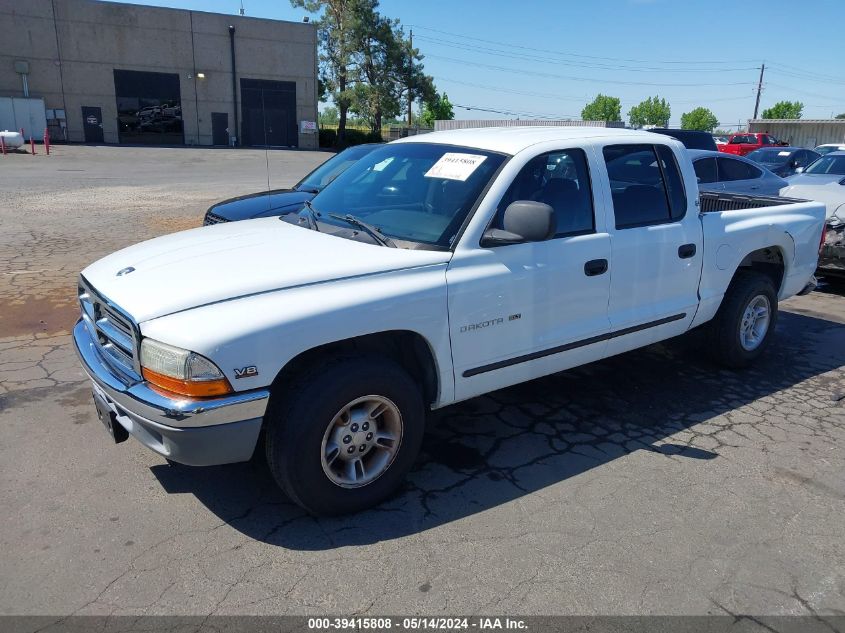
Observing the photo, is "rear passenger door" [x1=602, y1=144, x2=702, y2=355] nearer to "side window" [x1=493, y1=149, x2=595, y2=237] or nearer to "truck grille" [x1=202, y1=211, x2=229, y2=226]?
"side window" [x1=493, y1=149, x2=595, y2=237]

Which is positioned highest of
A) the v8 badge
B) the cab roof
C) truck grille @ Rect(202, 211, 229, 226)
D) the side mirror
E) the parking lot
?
the cab roof

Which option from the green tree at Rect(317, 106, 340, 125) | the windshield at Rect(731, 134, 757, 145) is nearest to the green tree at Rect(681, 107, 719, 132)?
the green tree at Rect(317, 106, 340, 125)

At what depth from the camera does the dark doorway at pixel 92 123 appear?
1667 inches

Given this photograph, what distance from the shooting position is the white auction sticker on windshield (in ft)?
12.5

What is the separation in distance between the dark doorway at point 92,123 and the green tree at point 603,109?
103 m

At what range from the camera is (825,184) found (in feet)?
30.9

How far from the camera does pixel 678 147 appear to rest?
188 inches

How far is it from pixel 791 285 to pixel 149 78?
46.6 metres

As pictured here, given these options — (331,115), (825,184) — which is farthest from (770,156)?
(331,115)

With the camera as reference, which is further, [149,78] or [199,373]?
[149,78]

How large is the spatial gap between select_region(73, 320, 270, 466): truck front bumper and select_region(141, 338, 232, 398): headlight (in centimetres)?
5

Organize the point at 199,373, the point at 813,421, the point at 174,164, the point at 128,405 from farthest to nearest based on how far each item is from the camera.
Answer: the point at 174,164, the point at 813,421, the point at 128,405, the point at 199,373

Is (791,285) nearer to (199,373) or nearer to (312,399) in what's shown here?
(312,399)

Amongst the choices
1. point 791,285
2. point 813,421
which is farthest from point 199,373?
point 791,285
